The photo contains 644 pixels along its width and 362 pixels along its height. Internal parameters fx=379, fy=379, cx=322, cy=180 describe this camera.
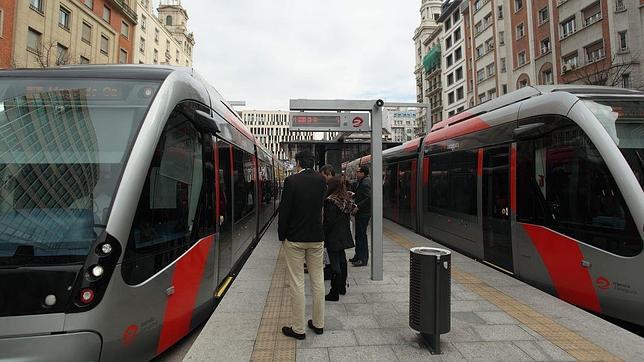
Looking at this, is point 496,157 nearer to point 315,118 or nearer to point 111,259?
point 315,118

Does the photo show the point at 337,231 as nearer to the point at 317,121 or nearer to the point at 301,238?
the point at 301,238

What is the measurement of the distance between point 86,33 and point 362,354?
35027 millimetres

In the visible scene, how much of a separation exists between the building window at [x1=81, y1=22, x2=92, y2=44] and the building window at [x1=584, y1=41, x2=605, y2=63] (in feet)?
117

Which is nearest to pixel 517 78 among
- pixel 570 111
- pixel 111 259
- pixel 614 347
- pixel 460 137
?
pixel 460 137

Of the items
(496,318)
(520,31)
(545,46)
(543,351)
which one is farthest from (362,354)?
(520,31)

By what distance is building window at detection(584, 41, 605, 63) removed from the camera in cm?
2288

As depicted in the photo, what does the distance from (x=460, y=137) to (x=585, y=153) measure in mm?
3474

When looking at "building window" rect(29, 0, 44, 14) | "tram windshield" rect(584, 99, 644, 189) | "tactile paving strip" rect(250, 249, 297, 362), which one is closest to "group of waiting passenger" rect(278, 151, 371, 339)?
"tactile paving strip" rect(250, 249, 297, 362)

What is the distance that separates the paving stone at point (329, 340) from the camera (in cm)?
347

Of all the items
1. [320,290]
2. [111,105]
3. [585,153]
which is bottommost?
[320,290]

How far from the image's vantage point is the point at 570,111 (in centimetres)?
488

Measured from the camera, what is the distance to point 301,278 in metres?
3.65

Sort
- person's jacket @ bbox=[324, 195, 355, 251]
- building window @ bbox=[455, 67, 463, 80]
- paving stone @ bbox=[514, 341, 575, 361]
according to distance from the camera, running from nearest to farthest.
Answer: paving stone @ bbox=[514, 341, 575, 361] < person's jacket @ bbox=[324, 195, 355, 251] < building window @ bbox=[455, 67, 463, 80]

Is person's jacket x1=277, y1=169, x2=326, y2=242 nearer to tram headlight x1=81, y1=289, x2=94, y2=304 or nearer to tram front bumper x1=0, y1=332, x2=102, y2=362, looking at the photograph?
tram headlight x1=81, y1=289, x2=94, y2=304
